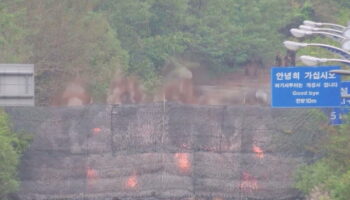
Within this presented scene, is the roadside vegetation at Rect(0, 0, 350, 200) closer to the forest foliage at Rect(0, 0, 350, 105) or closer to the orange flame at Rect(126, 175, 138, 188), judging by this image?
the forest foliage at Rect(0, 0, 350, 105)

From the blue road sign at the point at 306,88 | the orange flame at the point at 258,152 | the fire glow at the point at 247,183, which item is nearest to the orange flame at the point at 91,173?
the fire glow at the point at 247,183

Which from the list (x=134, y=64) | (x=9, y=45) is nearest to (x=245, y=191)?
(x=9, y=45)

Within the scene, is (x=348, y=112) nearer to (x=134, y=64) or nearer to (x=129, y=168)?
(x=129, y=168)

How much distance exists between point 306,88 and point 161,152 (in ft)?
15.2

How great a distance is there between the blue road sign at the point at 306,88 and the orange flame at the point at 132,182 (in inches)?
176

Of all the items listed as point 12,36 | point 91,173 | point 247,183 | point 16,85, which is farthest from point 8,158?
point 12,36

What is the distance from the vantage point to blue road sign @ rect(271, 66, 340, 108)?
26688 millimetres

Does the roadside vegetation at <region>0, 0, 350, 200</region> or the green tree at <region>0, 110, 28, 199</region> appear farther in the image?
the roadside vegetation at <region>0, 0, 350, 200</region>

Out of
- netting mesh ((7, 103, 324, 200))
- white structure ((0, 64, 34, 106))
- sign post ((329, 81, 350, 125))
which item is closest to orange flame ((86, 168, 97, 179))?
netting mesh ((7, 103, 324, 200))

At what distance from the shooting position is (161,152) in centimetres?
2889

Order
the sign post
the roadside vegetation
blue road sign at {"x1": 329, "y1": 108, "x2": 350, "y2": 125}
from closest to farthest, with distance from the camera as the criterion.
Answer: the sign post < the roadside vegetation < blue road sign at {"x1": 329, "y1": 108, "x2": 350, "y2": 125}

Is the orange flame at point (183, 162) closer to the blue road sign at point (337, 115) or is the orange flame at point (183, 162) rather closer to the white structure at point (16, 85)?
the blue road sign at point (337, 115)

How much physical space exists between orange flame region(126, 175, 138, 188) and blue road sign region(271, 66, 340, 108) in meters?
4.47

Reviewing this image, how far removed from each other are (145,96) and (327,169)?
14.5 m
